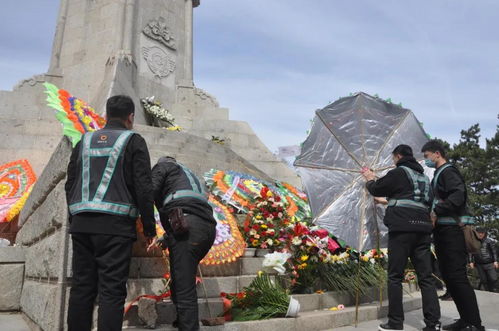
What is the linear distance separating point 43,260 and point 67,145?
55.8 inches

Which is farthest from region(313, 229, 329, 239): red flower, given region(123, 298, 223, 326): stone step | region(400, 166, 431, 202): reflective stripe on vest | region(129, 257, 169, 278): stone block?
Answer: region(129, 257, 169, 278): stone block

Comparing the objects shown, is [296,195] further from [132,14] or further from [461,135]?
[461,135]

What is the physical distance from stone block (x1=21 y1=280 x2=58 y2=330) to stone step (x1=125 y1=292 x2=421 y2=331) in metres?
0.72

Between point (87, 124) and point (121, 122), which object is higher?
point (87, 124)

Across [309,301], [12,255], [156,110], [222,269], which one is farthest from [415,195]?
[156,110]

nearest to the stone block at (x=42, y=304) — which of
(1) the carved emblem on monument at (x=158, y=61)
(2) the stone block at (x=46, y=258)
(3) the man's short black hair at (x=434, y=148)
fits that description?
(2) the stone block at (x=46, y=258)

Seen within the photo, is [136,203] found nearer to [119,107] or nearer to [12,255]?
[119,107]

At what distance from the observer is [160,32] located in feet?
61.4

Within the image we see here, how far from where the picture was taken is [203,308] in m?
4.55

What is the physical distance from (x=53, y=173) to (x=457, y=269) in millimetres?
4725

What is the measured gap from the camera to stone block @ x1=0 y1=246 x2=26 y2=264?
6.43m

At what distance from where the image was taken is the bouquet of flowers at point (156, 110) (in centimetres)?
1655

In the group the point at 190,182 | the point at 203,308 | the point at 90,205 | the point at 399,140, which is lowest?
the point at 203,308

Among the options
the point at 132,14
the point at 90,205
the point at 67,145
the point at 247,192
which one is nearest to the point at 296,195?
the point at 247,192
